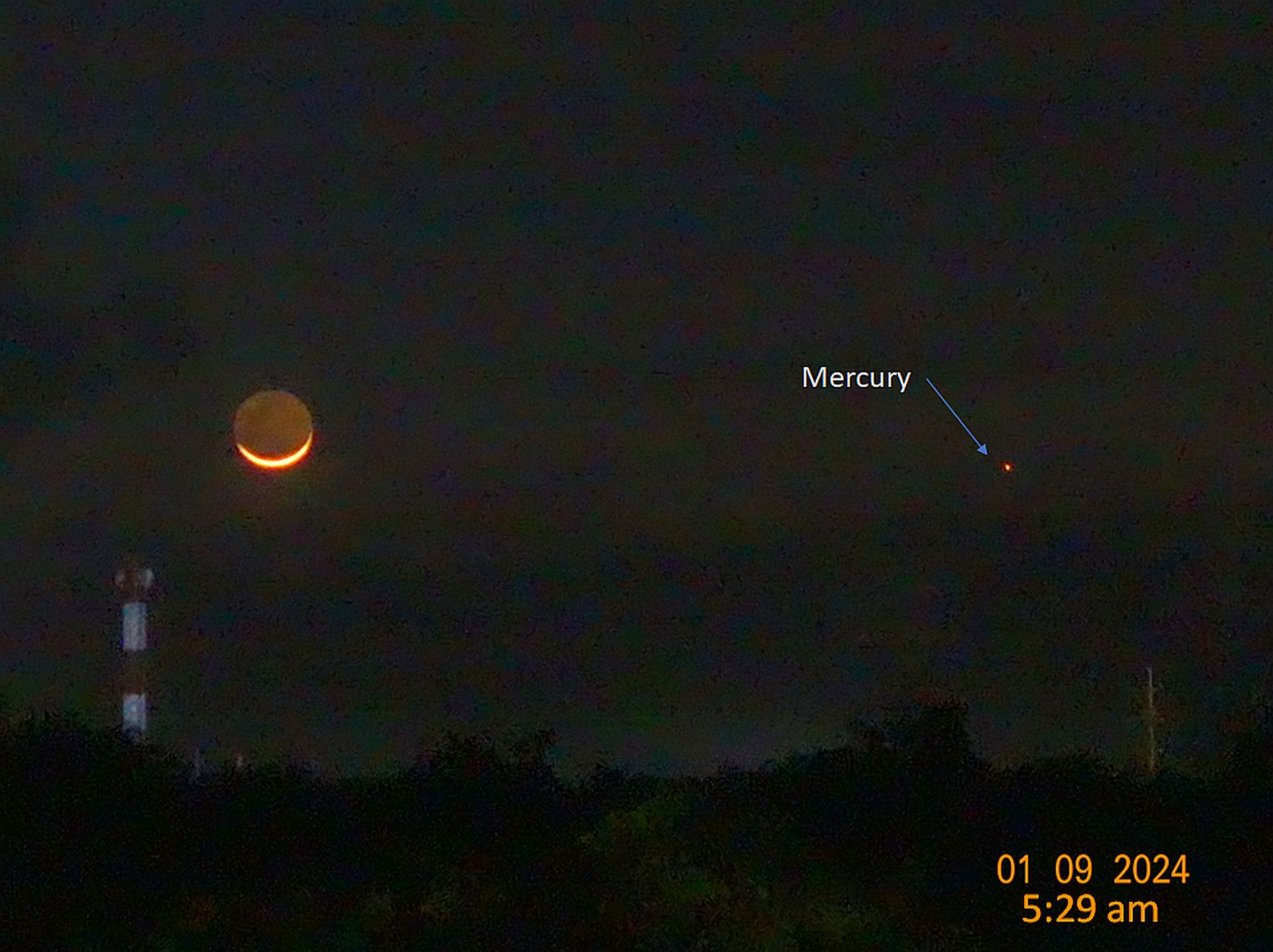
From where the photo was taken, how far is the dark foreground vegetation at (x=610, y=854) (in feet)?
29.7

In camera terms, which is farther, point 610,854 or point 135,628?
point 135,628

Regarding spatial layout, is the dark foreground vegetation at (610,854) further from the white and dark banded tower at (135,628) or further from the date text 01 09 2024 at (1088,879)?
the white and dark banded tower at (135,628)

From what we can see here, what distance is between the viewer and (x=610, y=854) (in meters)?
9.41

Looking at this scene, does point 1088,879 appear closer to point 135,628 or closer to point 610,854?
point 610,854

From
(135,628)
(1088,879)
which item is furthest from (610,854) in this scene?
(135,628)

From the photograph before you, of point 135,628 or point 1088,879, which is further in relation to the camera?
point 135,628

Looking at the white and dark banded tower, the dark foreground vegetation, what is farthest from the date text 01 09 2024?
the white and dark banded tower

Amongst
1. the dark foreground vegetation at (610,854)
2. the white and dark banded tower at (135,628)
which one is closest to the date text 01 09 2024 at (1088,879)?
the dark foreground vegetation at (610,854)

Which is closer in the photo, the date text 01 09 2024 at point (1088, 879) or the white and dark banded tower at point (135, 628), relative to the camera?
the date text 01 09 2024 at point (1088, 879)

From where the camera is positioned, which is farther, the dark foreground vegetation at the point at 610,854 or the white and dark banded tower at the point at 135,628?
the white and dark banded tower at the point at 135,628

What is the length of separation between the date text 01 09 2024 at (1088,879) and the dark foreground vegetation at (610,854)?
0.03 metres

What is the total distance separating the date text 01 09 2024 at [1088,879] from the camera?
9.15 meters

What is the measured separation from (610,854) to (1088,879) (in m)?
2.24

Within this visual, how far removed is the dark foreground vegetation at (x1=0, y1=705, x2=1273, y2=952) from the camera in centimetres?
905
